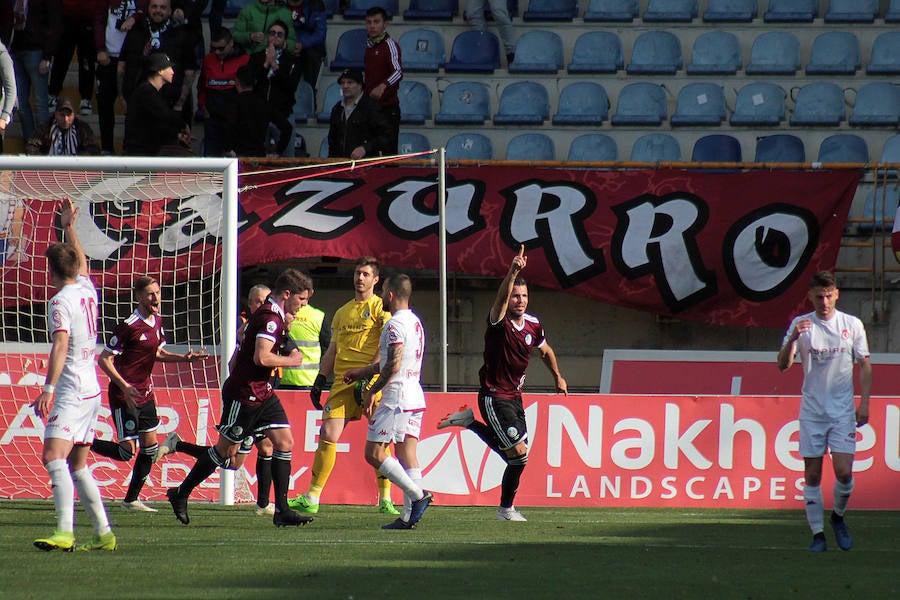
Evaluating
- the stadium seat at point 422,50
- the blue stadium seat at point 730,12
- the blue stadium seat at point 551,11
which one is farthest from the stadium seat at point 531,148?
the blue stadium seat at point 730,12

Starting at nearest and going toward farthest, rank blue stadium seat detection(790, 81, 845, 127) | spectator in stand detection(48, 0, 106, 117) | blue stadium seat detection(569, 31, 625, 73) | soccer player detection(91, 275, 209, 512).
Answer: soccer player detection(91, 275, 209, 512)
spectator in stand detection(48, 0, 106, 117)
blue stadium seat detection(790, 81, 845, 127)
blue stadium seat detection(569, 31, 625, 73)

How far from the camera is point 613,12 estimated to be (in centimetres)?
1811

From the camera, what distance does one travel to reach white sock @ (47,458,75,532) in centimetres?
725

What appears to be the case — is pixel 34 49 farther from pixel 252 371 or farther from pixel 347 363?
pixel 252 371

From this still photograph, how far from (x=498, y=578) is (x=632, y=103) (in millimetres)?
11356

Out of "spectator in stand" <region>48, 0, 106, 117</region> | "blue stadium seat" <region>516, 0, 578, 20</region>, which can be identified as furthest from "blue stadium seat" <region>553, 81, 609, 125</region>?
"spectator in stand" <region>48, 0, 106, 117</region>

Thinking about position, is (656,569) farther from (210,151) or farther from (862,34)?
(862,34)

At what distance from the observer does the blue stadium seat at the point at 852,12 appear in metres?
17.8

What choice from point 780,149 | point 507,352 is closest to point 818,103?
point 780,149

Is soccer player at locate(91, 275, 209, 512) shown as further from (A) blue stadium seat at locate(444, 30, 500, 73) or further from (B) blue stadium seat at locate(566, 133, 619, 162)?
(A) blue stadium seat at locate(444, 30, 500, 73)

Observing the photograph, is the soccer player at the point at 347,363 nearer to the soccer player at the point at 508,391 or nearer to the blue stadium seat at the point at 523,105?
the soccer player at the point at 508,391

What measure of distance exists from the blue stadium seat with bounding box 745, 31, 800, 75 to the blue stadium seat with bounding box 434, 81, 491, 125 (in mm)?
3495

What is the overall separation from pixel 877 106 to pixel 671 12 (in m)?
3.05

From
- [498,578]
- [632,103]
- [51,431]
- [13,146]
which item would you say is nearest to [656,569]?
[498,578]
